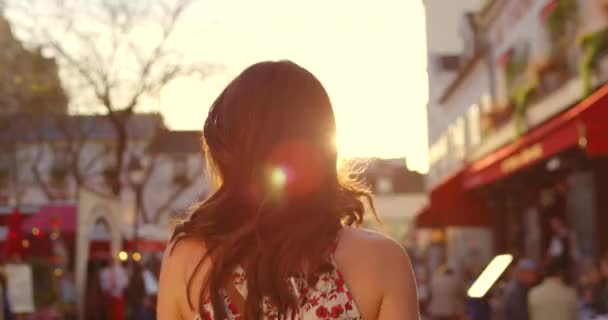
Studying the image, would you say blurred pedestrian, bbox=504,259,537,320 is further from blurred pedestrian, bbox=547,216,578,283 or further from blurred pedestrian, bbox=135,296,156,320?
blurred pedestrian, bbox=135,296,156,320

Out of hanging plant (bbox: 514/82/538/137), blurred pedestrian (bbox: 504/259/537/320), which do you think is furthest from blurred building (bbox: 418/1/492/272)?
A: blurred pedestrian (bbox: 504/259/537/320)

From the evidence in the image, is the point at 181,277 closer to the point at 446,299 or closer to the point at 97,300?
the point at 97,300

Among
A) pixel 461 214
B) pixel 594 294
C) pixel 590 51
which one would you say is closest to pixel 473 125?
pixel 461 214

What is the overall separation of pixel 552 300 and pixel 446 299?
651cm

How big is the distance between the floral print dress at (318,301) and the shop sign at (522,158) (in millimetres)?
13193

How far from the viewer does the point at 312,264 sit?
248cm

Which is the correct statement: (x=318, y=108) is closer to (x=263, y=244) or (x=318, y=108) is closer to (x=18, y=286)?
(x=263, y=244)

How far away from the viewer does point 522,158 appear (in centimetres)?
1708

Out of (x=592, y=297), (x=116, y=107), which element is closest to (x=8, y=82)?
(x=116, y=107)

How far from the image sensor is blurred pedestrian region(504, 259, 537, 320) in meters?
11.6

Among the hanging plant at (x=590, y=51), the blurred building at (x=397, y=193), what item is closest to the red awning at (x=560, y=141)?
the hanging plant at (x=590, y=51)

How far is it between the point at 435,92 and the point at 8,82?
2291 centimetres

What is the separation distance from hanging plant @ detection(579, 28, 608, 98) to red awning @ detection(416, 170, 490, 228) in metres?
8.57

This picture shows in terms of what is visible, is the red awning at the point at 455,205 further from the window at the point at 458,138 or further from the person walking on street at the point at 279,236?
the person walking on street at the point at 279,236
